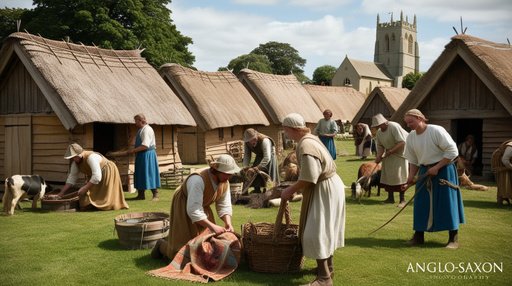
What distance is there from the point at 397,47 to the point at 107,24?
84740 millimetres

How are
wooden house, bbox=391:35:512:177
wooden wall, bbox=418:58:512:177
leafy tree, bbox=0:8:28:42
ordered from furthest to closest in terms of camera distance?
leafy tree, bbox=0:8:28:42 < wooden wall, bbox=418:58:512:177 < wooden house, bbox=391:35:512:177

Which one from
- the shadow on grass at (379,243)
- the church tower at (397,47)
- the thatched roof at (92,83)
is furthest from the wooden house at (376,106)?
the church tower at (397,47)

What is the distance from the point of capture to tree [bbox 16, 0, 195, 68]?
29.5m

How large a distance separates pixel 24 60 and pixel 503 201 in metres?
11.5

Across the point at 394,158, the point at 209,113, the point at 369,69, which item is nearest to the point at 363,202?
the point at 394,158

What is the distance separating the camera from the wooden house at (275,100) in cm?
2405

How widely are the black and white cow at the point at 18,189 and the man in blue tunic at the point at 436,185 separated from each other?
692cm

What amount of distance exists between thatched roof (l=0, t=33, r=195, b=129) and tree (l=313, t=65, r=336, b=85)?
237 ft

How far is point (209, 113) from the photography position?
63.0ft

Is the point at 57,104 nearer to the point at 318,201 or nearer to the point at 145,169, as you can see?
the point at 145,169

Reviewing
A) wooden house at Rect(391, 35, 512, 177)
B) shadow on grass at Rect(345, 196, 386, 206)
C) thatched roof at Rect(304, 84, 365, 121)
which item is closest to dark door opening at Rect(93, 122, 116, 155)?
shadow on grass at Rect(345, 196, 386, 206)

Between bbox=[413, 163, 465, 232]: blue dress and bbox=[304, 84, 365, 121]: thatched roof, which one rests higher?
bbox=[304, 84, 365, 121]: thatched roof

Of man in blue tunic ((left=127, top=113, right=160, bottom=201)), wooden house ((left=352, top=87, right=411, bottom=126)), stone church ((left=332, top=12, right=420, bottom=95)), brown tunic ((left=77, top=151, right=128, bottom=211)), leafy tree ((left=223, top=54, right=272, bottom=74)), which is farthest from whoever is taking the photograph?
stone church ((left=332, top=12, right=420, bottom=95))

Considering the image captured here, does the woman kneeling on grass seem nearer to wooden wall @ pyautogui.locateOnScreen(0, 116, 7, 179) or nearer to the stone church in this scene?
wooden wall @ pyautogui.locateOnScreen(0, 116, 7, 179)
